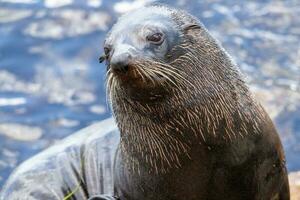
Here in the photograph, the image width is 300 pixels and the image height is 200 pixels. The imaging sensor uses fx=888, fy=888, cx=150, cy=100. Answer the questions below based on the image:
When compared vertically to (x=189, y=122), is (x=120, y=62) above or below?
above

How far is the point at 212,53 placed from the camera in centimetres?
741

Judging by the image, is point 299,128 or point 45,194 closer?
point 45,194

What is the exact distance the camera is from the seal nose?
640 centimetres

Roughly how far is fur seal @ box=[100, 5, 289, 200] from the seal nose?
0.38 meters

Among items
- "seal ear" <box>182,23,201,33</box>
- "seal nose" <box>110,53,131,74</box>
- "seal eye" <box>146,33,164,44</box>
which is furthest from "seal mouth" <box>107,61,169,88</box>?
"seal ear" <box>182,23,201,33</box>

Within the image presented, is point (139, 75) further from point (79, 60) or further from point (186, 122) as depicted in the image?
point (79, 60)

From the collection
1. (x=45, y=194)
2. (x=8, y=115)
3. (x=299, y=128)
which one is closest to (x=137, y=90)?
(x=45, y=194)

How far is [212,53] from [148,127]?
82 cm

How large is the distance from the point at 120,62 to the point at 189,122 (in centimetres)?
107

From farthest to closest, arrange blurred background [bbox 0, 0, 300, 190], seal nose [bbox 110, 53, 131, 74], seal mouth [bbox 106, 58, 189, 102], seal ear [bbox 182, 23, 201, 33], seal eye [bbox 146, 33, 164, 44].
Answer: blurred background [bbox 0, 0, 300, 190]
seal ear [bbox 182, 23, 201, 33]
seal eye [bbox 146, 33, 164, 44]
seal mouth [bbox 106, 58, 189, 102]
seal nose [bbox 110, 53, 131, 74]

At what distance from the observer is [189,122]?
7.20m

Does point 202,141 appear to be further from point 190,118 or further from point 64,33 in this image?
point 64,33

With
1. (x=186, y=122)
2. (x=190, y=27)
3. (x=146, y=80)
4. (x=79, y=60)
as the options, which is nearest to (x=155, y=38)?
(x=146, y=80)

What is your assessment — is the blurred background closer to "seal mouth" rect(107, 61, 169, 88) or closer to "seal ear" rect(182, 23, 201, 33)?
"seal ear" rect(182, 23, 201, 33)
